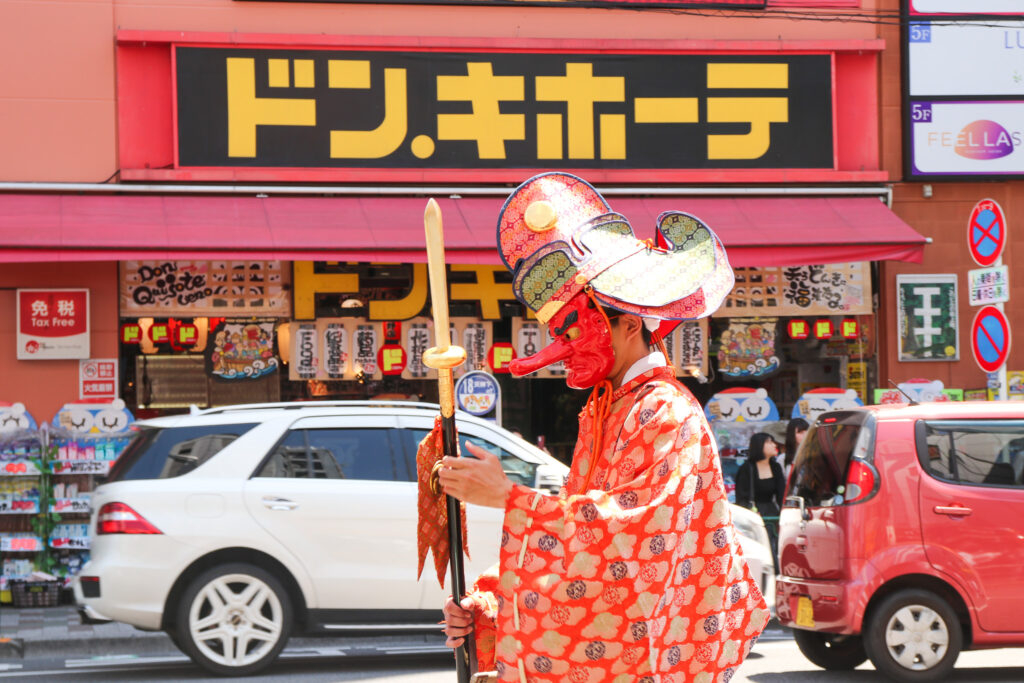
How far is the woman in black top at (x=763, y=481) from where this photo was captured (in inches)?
476

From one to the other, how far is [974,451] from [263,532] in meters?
4.54

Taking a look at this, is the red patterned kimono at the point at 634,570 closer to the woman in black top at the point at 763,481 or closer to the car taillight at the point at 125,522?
the car taillight at the point at 125,522

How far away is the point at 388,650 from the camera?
9.95 m

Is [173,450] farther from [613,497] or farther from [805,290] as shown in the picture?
[805,290]

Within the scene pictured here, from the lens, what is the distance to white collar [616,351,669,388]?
3086mm

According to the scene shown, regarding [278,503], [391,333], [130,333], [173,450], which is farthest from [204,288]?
[278,503]

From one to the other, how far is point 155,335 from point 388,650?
4.59 metres

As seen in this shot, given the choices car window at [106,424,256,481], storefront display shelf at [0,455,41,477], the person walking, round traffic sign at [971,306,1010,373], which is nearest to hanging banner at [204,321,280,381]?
storefront display shelf at [0,455,41,477]

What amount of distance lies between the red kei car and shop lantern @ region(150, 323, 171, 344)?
7.19m

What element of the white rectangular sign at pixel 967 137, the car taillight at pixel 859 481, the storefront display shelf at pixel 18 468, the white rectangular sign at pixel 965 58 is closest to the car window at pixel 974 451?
the car taillight at pixel 859 481

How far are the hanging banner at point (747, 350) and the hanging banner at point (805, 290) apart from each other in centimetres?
15

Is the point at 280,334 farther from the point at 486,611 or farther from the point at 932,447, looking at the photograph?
the point at 486,611

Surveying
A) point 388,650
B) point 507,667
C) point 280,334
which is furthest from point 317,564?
point 507,667

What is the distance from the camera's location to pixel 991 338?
1139cm
